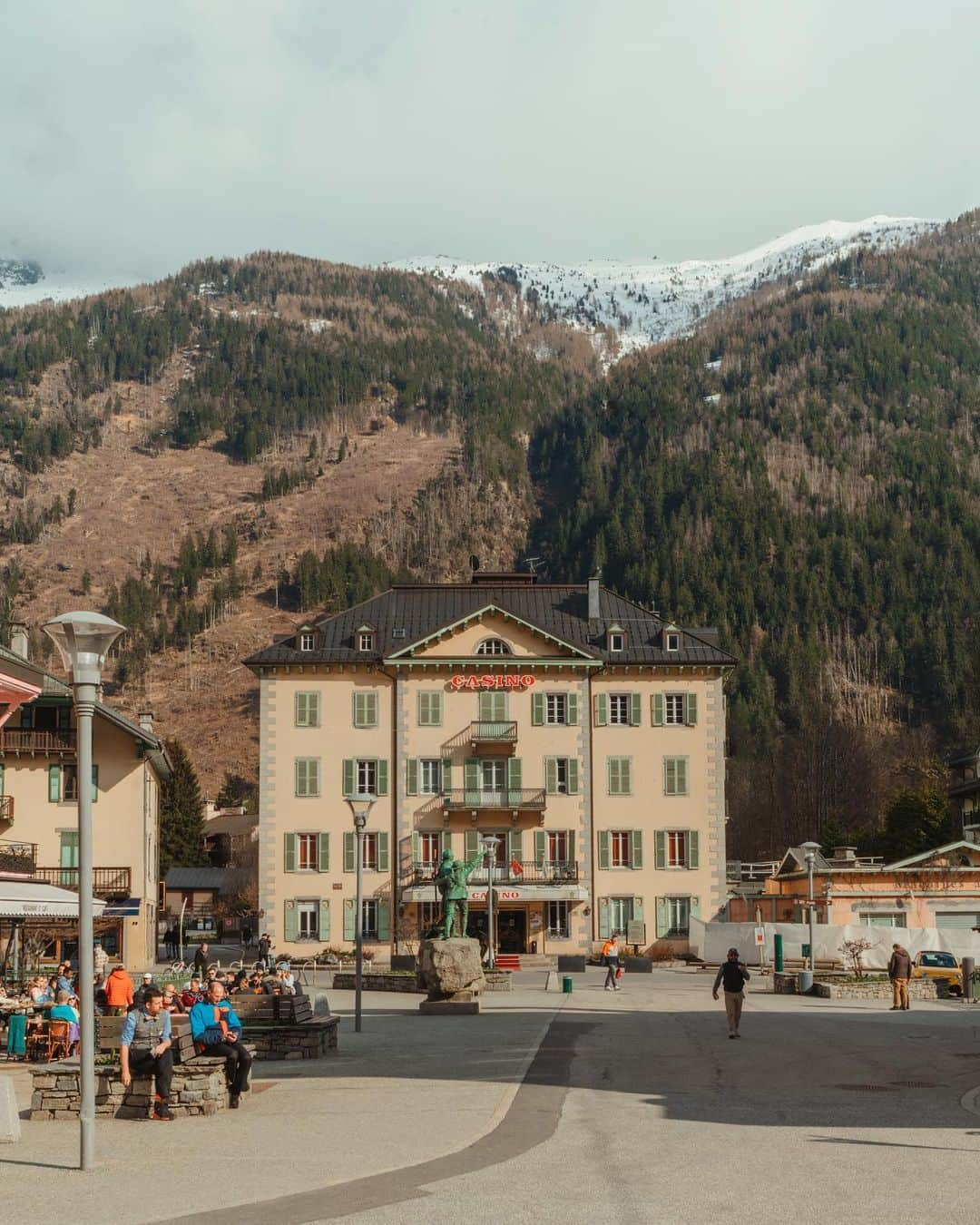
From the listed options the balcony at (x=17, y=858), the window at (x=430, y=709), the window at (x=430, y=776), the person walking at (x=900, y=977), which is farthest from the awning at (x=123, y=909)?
the person walking at (x=900, y=977)

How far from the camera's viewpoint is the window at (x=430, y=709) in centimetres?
6600

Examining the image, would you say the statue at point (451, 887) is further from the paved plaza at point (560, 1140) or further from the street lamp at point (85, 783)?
the street lamp at point (85, 783)

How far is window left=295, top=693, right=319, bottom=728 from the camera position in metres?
65.5

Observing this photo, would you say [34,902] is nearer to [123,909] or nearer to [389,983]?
[389,983]

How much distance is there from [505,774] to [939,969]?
2336 centimetres

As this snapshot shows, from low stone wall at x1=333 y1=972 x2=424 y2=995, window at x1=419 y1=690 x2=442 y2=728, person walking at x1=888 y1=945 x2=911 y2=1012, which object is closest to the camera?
person walking at x1=888 y1=945 x2=911 y2=1012

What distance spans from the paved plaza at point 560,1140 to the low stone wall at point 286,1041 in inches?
22.8

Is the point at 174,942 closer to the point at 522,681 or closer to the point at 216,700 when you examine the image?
the point at 522,681

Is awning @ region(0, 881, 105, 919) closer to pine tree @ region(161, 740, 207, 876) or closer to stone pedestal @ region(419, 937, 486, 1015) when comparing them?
stone pedestal @ region(419, 937, 486, 1015)

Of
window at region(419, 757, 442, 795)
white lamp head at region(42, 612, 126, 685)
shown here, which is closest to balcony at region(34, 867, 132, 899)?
window at region(419, 757, 442, 795)

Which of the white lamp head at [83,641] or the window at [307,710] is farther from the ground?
the window at [307,710]

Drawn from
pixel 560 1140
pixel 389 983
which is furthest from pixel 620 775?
pixel 560 1140

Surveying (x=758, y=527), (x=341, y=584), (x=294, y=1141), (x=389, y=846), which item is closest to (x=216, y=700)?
(x=341, y=584)

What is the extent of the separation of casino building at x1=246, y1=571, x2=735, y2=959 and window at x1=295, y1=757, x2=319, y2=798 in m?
0.04
